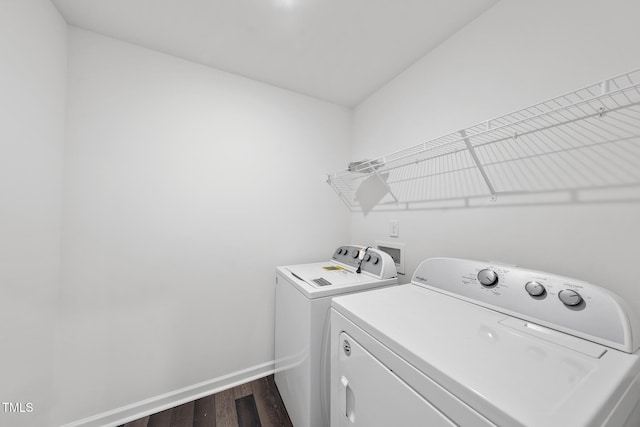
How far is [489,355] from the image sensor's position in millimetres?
646

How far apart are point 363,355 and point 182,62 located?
7.19 feet

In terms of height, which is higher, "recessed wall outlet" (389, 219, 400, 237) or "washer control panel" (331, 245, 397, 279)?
"recessed wall outlet" (389, 219, 400, 237)

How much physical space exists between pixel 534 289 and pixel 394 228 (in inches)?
38.5

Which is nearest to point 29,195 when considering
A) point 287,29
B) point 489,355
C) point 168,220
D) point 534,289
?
point 168,220

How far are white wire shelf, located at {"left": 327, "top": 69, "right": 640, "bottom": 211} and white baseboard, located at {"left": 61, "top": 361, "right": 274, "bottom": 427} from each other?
77.0 inches

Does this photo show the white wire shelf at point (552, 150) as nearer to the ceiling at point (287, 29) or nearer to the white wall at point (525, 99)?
the white wall at point (525, 99)

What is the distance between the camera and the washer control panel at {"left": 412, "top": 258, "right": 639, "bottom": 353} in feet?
2.27

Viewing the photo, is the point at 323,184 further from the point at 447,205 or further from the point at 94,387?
the point at 94,387

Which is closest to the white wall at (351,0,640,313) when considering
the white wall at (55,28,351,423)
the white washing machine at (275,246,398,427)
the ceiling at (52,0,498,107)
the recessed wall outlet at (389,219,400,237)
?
the recessed wall outlet at (389,219,400,237)

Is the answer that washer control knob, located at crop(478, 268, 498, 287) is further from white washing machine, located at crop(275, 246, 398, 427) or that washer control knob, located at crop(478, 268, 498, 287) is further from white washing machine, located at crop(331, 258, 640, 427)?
white washing machine, located at crop(275, 246, 398, 427)

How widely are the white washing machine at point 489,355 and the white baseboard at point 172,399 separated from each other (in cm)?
113

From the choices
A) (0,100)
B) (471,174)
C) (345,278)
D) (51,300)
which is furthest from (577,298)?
(51,300)

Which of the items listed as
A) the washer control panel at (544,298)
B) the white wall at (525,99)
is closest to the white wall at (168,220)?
the white wall at (525,99)

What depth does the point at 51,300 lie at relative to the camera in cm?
128
